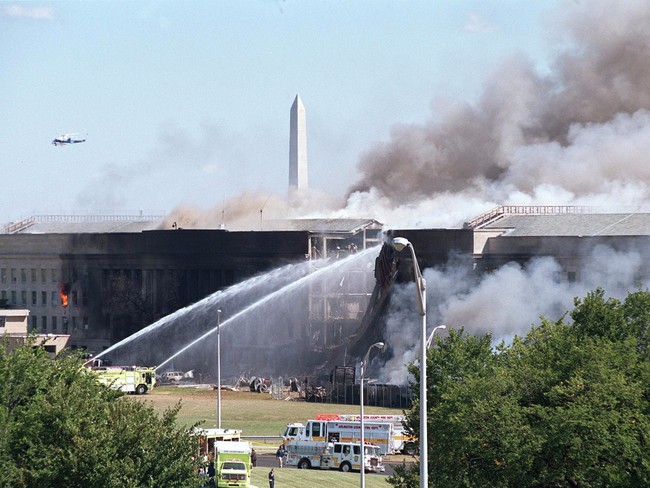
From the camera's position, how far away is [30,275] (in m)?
131

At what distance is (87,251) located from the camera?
12562 centimetres

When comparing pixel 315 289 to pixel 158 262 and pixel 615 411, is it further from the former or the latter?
pixel 615 411

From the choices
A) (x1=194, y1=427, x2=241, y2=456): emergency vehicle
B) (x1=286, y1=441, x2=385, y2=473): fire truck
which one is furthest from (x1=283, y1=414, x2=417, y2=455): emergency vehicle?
(x1=194, y1=427, x2=241, y2=456): emergency vehicle

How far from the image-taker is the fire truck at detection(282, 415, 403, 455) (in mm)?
64000

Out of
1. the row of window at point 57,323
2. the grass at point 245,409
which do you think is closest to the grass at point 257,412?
the grass at point 245,409

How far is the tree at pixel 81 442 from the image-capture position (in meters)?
39.8

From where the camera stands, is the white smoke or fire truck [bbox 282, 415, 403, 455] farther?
the white smoke

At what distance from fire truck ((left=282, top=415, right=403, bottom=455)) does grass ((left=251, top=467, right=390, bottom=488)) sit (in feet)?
10.7

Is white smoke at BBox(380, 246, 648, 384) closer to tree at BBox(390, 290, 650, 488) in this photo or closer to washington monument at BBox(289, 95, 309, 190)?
tree at BBox(390, 290, 650, 488)

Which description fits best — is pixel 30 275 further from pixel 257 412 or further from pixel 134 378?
pixel 257 412

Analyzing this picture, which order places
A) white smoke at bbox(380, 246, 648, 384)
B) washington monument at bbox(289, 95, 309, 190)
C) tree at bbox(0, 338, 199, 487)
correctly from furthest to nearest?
washington monument at bbox(289, 95, 309, 190), white smoke at bbox(380, 246, 648, 384), tree at bbox(0, 338, 199, 487)

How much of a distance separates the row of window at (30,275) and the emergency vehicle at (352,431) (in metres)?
66.4

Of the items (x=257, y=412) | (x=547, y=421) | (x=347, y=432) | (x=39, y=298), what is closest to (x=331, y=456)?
(x=347, y=432)

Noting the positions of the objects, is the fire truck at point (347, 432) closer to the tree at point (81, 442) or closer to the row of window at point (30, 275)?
the tree at point (81, 442)
